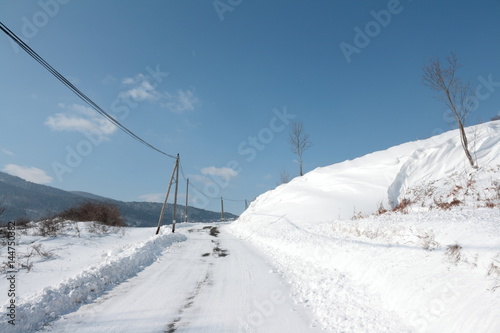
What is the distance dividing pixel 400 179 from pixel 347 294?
60.5ft

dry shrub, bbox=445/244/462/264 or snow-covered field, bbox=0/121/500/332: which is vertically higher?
dry shrub, bbox=445/244/462/264

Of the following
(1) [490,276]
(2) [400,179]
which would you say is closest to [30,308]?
(1) [490,276]

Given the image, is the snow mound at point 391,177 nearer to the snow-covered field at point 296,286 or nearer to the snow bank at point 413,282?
the snow-covered field at point 296,286

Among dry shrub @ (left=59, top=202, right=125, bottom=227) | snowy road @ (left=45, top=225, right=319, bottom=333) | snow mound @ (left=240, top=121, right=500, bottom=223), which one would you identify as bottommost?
snowy road @ (left=45, top=225, right=319, bottom=333)

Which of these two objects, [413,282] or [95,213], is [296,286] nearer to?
[413,282]

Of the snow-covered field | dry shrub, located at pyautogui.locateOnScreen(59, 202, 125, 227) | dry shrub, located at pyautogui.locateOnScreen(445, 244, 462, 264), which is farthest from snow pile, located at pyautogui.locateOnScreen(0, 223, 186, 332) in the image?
dry shrub, located at pyautogui.locateOnScreen(59, 202, 125, 227)

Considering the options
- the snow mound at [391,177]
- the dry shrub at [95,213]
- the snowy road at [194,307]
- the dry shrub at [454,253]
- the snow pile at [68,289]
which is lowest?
the snowy road at [194,307]

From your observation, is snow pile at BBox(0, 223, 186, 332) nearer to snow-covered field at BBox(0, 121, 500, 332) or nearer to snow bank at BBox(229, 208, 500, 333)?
snow-covered field at BBox(0, 121, 500, 332)

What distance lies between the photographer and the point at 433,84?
19734 mm

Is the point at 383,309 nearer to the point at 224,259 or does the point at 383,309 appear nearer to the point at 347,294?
the point at 347,294

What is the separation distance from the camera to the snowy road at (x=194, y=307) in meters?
4.31

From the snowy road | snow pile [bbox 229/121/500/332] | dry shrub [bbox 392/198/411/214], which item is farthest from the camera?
dry shrub [bbox 392/198/411/214]

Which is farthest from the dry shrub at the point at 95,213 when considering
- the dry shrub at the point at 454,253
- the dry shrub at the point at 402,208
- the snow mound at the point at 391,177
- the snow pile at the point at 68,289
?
the dry shrub at the point at 454,253

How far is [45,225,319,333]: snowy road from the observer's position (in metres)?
4.31
